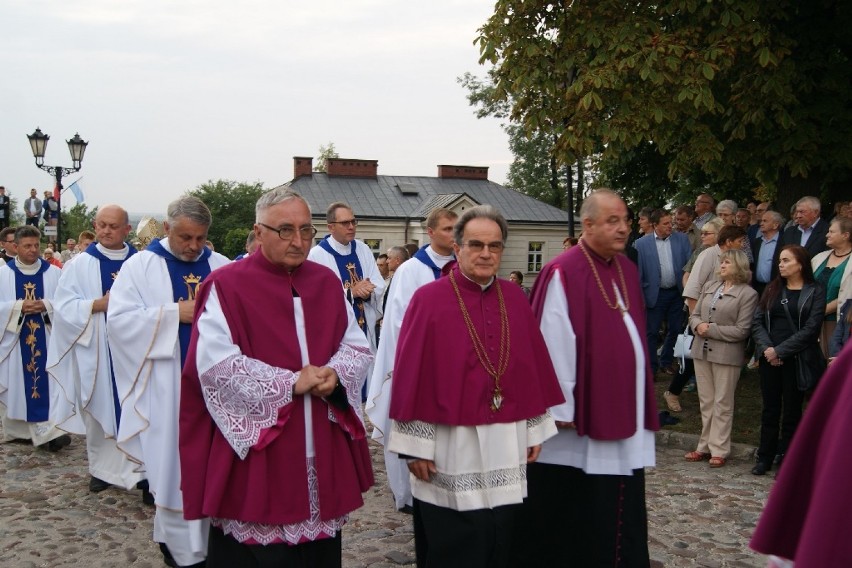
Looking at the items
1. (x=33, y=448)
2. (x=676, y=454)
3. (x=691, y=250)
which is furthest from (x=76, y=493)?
(x=691, y=250)

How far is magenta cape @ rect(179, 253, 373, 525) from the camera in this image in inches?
143

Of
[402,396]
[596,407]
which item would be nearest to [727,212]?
[596,407]

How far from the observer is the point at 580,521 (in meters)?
4.90

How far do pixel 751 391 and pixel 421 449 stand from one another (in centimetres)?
818

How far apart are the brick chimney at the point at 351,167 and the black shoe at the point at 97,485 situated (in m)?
35.8

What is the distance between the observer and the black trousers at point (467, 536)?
3.97 meters

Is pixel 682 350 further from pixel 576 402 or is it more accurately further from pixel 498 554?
pixel 498 554

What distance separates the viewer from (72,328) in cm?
730

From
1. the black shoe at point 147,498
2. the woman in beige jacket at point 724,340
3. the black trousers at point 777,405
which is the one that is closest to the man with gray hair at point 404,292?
the black shoe at point 147,498

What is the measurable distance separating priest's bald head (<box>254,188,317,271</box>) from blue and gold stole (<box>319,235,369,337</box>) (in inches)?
166

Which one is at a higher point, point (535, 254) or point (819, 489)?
point (535, 254)

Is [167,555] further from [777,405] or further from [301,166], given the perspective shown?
[301,166]

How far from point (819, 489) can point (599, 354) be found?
2.75 meters

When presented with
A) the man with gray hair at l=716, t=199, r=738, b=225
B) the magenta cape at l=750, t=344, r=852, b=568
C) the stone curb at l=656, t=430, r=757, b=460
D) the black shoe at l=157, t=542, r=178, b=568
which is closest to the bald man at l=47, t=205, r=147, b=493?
the black shoe at l=157, t=542, r=178, b=568
